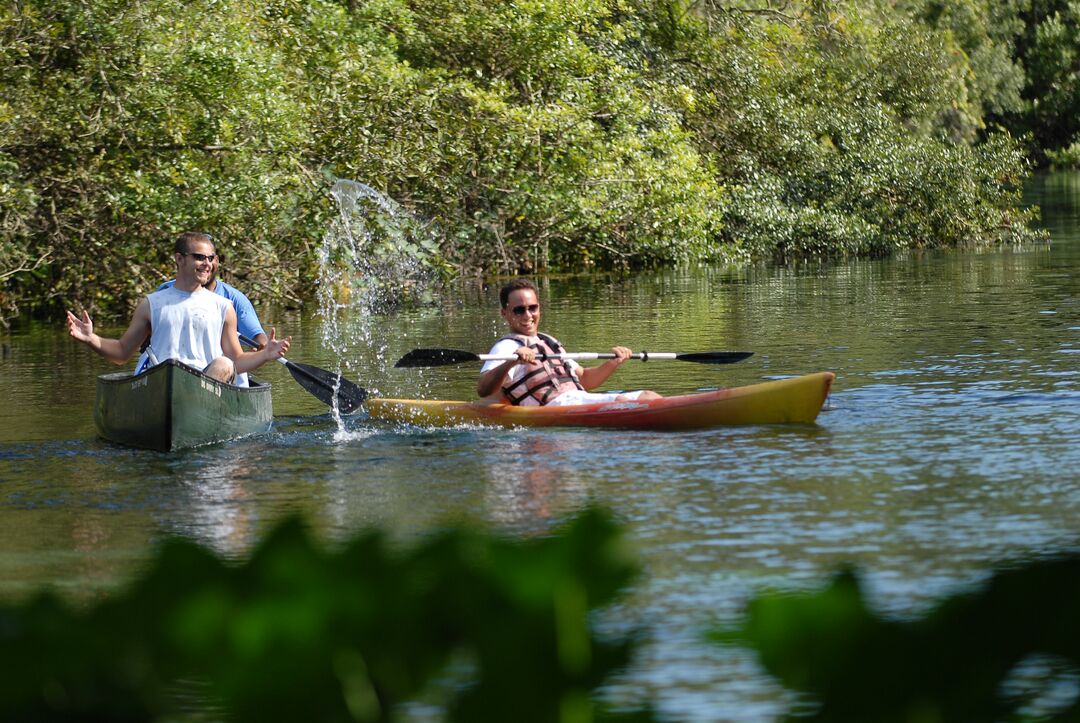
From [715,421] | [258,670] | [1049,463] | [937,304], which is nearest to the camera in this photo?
[258,670]

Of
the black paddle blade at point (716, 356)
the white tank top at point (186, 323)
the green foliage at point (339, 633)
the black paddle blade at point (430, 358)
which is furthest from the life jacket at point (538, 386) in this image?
the green foliage at point (339, 633)

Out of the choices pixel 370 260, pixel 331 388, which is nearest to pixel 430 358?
pixel 331 388

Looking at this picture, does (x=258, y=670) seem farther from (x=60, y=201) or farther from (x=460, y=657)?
(x=60, y=201)

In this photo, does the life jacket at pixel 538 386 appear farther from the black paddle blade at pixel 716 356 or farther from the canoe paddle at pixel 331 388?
the canoe paddle at pixel 331 388

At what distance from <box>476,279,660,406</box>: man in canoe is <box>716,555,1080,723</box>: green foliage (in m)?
8.80

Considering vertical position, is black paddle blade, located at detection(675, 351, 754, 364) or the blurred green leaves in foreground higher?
the blurred green leaves in foreground

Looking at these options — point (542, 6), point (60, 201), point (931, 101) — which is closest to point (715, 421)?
point (60, 201)

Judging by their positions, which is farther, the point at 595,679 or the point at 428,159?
the point at 428,159

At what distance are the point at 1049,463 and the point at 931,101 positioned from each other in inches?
1083

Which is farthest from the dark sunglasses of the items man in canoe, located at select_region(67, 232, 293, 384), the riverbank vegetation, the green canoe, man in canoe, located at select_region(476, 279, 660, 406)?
the riverbank vegetation

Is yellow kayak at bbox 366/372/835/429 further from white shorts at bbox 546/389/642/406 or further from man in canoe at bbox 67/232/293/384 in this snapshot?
man in canoe at bbox 67/232/293/384

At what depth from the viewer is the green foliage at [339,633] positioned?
77 centimetres

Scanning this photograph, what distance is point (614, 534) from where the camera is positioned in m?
0.78

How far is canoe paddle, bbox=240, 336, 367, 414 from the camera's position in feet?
35.9
